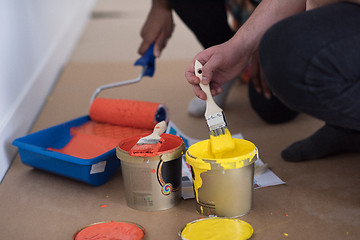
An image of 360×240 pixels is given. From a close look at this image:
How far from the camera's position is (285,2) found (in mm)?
1097

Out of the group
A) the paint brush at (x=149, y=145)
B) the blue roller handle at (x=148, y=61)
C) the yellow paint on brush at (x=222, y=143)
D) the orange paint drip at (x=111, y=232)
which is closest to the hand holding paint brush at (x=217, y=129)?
the yellow paint on brush at (x=222, y=143)

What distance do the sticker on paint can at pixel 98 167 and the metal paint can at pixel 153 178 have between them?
9 cm

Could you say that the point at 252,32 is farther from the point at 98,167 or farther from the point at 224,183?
the point at 98,167

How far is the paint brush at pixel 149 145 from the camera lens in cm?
100

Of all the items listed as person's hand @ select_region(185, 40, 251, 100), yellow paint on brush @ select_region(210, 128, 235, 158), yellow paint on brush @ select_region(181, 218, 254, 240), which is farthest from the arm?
yellow paint on brush @ select_region(181, 218, 254, 240)

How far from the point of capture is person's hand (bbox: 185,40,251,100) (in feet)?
3.49

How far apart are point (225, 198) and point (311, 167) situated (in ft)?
1.20

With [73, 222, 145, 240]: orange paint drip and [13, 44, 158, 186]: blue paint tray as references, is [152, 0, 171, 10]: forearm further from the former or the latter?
[73, 222, 145, 240]: orange paint drip

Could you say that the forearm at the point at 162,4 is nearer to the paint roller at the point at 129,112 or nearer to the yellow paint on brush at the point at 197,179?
the paint roller at the point at 129,112

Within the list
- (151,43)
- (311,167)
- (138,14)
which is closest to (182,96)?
(151,43)

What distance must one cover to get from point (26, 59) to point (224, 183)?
1.10m

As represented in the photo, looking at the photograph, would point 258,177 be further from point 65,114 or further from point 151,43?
point 65,114

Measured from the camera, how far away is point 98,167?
1146 mm

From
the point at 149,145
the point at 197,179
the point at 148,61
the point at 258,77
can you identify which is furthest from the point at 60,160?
the point at 258,77
